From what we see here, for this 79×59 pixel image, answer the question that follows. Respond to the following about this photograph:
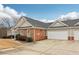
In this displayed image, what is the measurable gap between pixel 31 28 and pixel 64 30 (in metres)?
0.55

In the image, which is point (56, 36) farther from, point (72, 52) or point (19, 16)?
point (19, 16)

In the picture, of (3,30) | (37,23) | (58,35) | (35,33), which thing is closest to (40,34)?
(35,33)

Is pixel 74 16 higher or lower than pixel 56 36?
higher

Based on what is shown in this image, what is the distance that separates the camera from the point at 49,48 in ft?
10.9

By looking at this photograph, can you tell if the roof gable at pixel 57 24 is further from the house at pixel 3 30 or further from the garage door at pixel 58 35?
the house at pixel 3 30

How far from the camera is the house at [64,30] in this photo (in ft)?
10.7

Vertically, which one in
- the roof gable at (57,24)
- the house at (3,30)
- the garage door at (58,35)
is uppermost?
the roof gable at (57,24)

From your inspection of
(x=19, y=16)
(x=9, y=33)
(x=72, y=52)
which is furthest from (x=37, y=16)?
(x=72, y=52)

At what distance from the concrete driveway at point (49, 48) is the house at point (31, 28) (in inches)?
4.7

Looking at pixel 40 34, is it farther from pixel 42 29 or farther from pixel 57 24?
pixel 57 24

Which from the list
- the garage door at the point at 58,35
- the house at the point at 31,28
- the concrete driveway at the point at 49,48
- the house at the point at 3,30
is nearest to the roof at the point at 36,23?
the house at the point at 31,28
